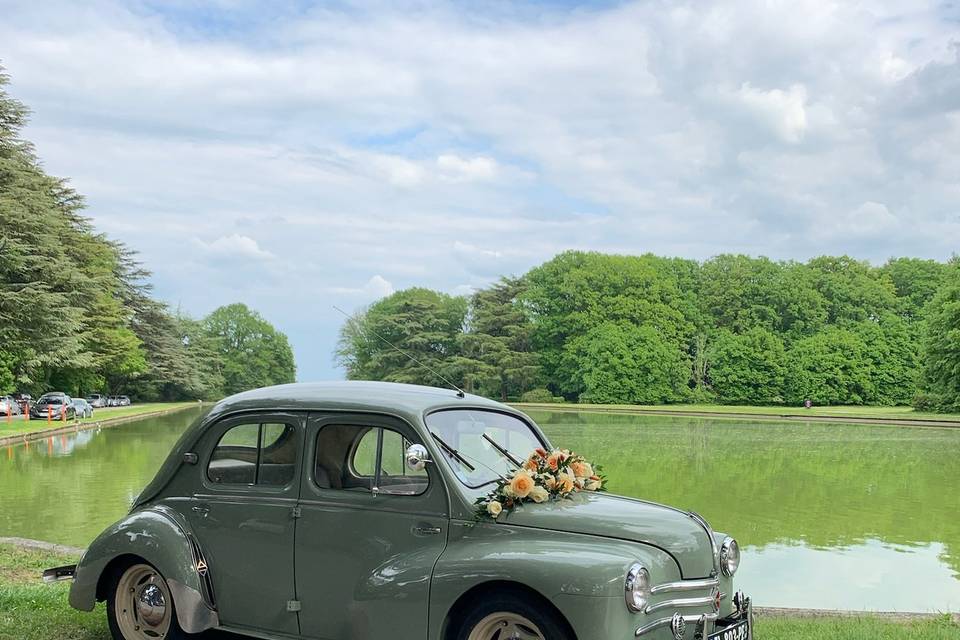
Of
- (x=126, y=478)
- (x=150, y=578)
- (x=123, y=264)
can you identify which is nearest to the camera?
(x=150, y=578)

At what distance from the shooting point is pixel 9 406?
40.4 metres

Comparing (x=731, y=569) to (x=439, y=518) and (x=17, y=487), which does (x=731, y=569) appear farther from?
(x=17, y=487)

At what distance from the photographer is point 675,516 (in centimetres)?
536

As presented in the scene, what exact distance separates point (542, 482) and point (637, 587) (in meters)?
0.97

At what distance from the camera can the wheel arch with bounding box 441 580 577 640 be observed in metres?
4.75

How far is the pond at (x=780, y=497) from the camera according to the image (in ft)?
34.0

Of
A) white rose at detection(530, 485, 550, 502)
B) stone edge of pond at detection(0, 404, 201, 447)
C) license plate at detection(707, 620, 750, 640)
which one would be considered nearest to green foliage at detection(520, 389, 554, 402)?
stone edge of pond at detection(0, 404, 201, 447)

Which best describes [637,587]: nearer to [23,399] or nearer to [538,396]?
[23,399]

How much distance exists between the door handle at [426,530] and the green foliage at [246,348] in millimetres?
98958

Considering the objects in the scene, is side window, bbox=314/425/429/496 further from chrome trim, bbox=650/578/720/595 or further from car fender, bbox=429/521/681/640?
chrome trim, bbox=650/578/720/595

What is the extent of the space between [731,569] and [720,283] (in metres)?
83.9

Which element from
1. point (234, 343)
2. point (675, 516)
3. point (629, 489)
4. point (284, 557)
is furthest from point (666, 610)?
point (234, 343)

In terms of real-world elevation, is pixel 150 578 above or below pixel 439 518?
below

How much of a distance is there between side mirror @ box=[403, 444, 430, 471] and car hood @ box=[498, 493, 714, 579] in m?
0.53
